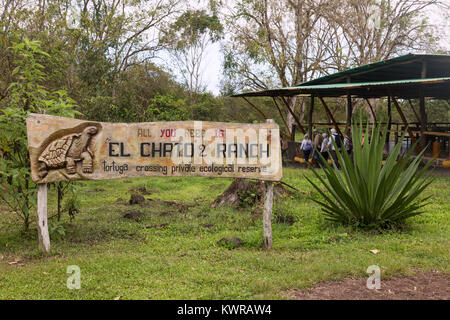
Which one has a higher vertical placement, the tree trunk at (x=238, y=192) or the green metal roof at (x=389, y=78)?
the green metal roof at (x=389, y=78)

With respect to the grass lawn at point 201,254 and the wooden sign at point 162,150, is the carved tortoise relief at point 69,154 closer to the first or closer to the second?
the wooden sign at point 162,150

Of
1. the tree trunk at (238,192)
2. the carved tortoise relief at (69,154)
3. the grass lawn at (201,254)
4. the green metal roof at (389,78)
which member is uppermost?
the green metal roof at (389,78)

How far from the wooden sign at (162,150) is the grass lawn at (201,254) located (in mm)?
973

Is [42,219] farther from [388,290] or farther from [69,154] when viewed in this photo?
[388,290]

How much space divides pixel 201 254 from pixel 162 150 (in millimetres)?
1378

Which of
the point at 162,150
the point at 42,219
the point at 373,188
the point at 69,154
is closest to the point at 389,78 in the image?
the point at 373,188

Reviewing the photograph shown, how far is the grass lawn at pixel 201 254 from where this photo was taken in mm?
3547

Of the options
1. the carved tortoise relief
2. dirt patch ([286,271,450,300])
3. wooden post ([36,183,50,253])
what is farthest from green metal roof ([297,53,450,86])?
wooden post ([36,183,50,253])

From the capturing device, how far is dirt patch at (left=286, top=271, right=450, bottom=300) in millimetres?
3201

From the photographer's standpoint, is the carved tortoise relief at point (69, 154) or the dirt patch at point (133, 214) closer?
the carved tortoise relief at point (69, 154)

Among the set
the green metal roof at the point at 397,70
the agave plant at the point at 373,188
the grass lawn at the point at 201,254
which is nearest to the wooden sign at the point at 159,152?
the grass lawn at the point at 201,254

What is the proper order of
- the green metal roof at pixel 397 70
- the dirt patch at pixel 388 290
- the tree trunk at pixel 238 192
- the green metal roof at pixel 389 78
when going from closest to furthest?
the dirt patch at pixel 388 290
the tree trunk at pixel 238 192
the green metal roof at pixel 389 78
the green metal roof at pixel 397 70

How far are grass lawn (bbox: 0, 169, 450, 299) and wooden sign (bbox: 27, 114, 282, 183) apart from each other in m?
0.97
